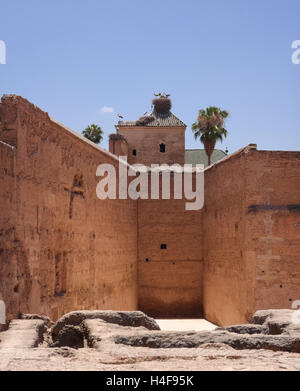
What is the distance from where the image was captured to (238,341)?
16.1 feet

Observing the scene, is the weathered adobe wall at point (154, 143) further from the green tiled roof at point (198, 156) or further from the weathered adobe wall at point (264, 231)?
the green tiled roof at point (198, 156)

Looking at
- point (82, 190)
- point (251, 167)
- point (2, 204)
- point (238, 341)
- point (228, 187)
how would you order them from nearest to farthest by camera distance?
point (238, 341) < point (2, 204) < point (82, 190) < point (251, 167) < point (228, 187)

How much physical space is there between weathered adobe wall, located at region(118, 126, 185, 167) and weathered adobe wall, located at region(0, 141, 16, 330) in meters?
18.2

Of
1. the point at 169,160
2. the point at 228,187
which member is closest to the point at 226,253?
the point at 228,187

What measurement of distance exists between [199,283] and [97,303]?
566cm

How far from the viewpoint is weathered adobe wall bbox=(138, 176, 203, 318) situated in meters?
16.1

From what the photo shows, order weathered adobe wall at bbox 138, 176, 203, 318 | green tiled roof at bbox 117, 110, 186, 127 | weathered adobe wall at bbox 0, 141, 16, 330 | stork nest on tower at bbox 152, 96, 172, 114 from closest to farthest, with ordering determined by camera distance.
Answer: weathered adobe wall at bbox 0, 141, 16, 330, weathered adobe wall at bbox 138, 176, 203, 318, green tiled roof at bbox 117, 110, 186, 127, stork nest on tower at bbox 152, 96, 172, 114

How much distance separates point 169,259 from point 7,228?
1007cm

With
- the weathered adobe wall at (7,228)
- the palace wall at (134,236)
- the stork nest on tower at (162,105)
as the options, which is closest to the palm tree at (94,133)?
the stork nest on tower at (162,105)

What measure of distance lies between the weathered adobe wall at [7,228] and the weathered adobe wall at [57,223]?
0.11 feet

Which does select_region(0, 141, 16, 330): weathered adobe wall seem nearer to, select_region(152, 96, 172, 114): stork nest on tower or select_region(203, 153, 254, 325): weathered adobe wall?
select_region(203, 153, 254, 325): weathered adobe wall

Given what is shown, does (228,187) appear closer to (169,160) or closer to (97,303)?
(97,303)

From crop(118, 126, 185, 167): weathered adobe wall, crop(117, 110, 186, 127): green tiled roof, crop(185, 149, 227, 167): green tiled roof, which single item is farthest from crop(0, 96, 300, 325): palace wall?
crop(185, 149, 227, 167): green tiled roof

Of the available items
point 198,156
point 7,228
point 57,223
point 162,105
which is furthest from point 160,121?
point 7,228
